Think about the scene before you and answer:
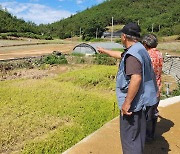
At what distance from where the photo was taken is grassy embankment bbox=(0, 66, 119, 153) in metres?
5.09

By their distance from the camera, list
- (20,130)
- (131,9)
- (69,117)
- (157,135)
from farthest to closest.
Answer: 1. (131,9)
2. (69,117)
3. (20,130)
4. (157,135)

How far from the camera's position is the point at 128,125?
9.62 feet

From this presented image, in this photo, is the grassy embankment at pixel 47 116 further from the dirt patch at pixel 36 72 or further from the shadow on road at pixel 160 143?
the dirt patch at pixel 36 72

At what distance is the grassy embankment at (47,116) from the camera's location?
5094 millimetres

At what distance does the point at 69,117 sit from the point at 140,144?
3557 millimetres

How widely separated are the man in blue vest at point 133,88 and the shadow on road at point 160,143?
110 cm

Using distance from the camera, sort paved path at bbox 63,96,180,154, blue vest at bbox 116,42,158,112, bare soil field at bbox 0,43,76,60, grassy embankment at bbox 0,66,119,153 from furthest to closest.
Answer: bare soil field at bbox 0,43,76,60
grassy embankment at bbox 0,66,119,153
paved path at bbox 63,96,180,154
blue vest at bbox 116,42,158,112

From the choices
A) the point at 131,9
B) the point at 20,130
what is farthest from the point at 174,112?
the point at 131,9

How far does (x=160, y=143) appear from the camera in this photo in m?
4.25

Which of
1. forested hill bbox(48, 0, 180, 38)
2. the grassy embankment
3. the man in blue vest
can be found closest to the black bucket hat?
the man in blue vest

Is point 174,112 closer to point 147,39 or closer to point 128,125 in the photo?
point 147,39

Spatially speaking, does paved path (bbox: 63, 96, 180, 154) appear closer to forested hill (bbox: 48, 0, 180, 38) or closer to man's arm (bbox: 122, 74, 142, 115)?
man's arm (bbox: 122, 74, 142, 115)

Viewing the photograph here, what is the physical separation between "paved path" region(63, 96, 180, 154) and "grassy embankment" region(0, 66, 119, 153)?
2.59 ft

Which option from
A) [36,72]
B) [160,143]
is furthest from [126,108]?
[36,72]
